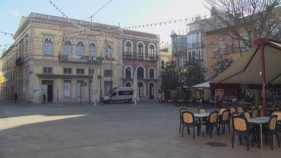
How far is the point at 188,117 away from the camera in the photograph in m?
8.85

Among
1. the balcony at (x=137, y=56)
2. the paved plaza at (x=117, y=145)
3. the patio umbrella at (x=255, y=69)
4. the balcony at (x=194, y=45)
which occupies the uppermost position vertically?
the balcony at (x=194, y=45)

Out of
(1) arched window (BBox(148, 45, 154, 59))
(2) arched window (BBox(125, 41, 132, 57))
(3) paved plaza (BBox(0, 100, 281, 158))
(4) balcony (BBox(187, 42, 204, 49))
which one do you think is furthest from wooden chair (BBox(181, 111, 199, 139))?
(1) arched window (BBox(148, 45, 154, 59))

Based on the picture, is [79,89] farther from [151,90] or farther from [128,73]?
[151,90]

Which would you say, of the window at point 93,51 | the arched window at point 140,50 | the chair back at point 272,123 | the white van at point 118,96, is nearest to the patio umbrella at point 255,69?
the chair back at point 272,123

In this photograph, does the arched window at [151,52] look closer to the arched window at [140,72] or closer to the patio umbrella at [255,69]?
the arched window at [140,72]

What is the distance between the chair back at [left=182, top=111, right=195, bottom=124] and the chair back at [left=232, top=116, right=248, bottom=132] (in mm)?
1686

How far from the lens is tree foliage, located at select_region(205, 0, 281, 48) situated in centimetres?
1550

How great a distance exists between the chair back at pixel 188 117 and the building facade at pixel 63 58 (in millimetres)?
23265

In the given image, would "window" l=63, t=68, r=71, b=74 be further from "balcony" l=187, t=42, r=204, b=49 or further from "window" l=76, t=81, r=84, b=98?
"balcony" l=187, t=42, r=204, b=49

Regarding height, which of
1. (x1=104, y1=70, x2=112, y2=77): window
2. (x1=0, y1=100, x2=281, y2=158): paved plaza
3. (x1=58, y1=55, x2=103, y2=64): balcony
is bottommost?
(x1=0, y1=100, x2=281, y2=158): paved plaza

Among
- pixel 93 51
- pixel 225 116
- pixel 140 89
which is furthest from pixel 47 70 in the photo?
pixel 225 116

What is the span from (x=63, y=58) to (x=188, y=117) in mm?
28520

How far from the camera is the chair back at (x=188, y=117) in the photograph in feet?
28.7

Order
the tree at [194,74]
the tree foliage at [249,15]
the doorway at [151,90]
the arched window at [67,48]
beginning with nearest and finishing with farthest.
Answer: the tree foliage at [249,15], the tree at [194,74], the arched window at [67,48], the doorway at [151,90]
